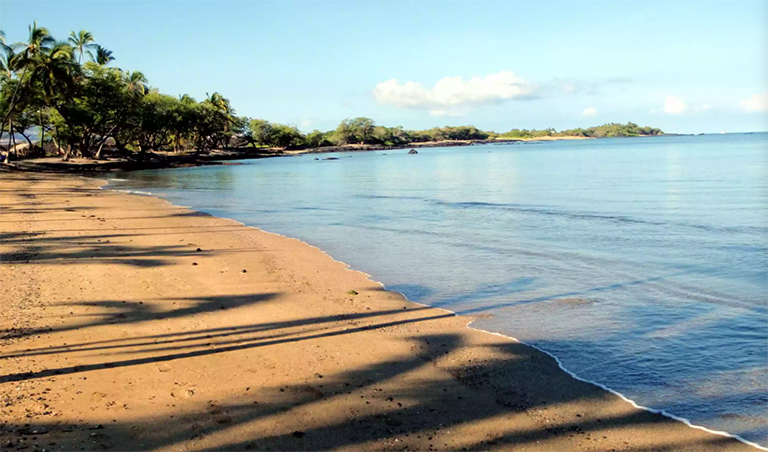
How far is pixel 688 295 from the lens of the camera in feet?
→ 29.3

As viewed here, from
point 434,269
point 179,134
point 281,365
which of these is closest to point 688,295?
point 434,269

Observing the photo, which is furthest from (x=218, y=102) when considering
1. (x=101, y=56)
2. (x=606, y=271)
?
(x=606, y=271)

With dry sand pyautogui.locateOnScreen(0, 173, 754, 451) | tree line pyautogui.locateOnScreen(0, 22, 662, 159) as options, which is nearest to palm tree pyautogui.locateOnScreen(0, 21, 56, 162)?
tree line pyautogui.locateOnScreen(0, 22, 662, 159)

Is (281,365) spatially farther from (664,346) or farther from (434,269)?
(434,269)

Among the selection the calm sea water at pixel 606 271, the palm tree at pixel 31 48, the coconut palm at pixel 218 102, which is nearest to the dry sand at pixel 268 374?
the calm sea water at pixel 606 271

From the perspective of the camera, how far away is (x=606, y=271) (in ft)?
35.2

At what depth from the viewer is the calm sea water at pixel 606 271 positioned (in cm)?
589

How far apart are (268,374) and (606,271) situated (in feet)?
→ 24.9

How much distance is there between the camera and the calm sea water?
5887mm

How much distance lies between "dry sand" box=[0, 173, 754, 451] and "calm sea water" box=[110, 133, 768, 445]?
27.7 inches

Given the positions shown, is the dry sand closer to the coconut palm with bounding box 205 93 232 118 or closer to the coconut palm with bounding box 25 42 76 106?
the coconut palm with bounding box 25 42 76 106

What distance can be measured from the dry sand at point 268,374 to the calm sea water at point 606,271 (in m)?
0.70

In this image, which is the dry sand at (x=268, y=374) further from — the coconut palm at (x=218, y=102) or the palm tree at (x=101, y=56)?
the coconut palm at (x=218, y=102)

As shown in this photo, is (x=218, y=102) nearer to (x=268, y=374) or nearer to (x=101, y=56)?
(x=101, y=56)
